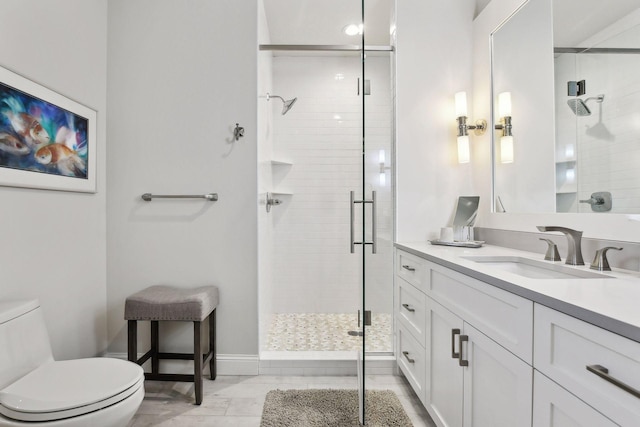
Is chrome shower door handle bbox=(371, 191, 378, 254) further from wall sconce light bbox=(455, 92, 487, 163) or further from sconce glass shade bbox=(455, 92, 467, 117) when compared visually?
→ sconce glass shade bbox=(455, 92, 467, 117)

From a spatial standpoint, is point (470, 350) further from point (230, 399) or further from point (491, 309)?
point (230, 399)

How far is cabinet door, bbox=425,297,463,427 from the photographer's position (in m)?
1.28

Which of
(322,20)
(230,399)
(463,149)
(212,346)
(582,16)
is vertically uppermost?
(322,20)

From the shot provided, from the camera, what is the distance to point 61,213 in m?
1.76

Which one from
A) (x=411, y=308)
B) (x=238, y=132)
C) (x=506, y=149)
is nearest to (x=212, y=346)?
(x=411, y=308)

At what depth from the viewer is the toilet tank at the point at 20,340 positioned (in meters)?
1.27

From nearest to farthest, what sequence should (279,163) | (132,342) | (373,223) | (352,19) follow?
(373,223)
(132,342)
(352,19)
(279,163)

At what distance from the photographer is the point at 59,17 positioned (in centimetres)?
174

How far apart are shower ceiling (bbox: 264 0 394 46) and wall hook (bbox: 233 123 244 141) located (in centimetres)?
102

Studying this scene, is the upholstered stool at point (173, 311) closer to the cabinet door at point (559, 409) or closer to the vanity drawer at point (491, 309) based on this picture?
the vanity drawer at point (491, 309)

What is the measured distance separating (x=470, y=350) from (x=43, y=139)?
2.18 meters

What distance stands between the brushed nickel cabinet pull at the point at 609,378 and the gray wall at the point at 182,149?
1793mm

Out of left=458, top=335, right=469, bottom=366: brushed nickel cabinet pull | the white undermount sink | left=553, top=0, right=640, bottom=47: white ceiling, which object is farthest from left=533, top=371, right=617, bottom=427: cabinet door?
left=553, top=0, right=640, bottom=47: white ceiling

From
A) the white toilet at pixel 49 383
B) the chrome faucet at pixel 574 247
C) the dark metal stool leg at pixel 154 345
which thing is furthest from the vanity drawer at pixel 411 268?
the dark metal stool leg at pixel 154 345
